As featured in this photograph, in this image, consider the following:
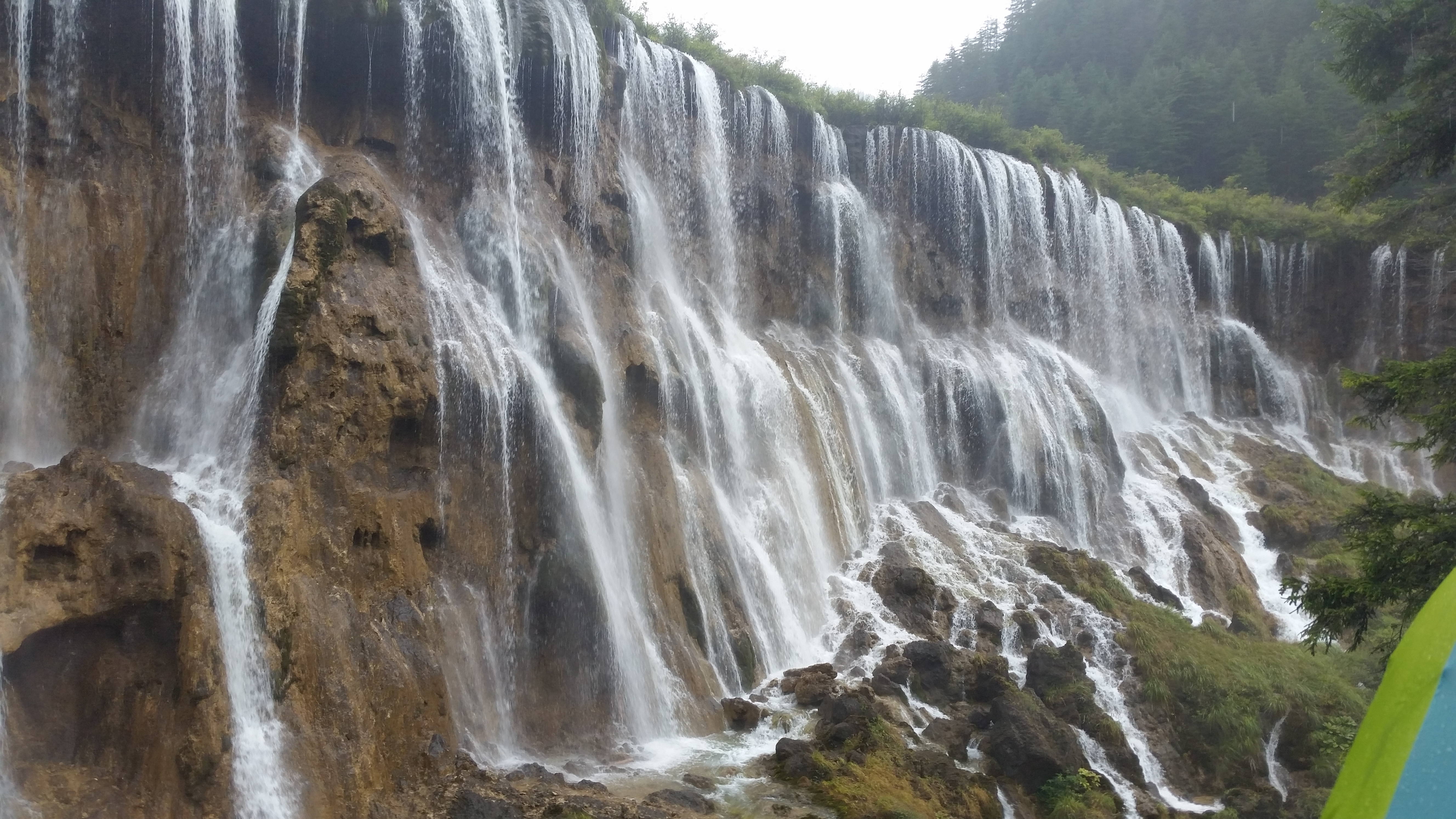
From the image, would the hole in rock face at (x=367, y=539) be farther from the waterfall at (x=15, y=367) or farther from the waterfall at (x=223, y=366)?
the waterfall at (x=15, y=367)

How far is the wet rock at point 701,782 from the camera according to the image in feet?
35.8

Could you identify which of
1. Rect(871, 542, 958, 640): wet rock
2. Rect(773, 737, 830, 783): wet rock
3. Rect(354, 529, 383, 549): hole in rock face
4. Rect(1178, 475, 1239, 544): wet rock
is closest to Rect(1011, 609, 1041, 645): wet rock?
Rect(871, 542, 958, 640): wet rock

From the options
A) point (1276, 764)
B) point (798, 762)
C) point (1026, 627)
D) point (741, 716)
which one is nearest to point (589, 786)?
point (798, 762)

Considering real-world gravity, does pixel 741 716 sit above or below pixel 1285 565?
below

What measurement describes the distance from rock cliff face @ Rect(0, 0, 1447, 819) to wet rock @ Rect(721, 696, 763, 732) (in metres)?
0.05

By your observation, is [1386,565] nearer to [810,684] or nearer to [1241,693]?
[810,684]

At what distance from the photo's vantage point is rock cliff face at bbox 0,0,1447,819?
9.29 meters

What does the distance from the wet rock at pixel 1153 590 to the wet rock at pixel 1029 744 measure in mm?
7782

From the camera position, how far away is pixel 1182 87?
157ft

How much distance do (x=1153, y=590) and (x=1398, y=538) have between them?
11.8 meters

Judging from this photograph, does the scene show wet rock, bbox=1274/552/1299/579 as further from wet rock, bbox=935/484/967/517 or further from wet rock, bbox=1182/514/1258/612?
wet rock, bbox=935/484/967/517

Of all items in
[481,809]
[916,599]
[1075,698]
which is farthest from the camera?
[916,599]

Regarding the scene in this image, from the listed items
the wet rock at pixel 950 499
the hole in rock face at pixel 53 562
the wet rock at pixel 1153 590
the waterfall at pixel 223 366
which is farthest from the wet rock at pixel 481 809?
the wet rock at pixel 1153 590

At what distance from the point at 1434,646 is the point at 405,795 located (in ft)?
30.0
